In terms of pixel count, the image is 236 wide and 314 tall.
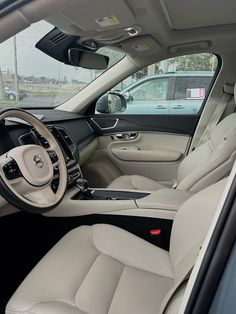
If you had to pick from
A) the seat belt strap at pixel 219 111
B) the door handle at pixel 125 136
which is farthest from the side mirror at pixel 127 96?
the seat belt strap at pixel 219 111

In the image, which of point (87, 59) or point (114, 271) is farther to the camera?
point (87, 59)

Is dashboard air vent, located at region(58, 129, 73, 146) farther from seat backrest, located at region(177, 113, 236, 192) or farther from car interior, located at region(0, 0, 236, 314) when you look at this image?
seat backrest, located at region(177, 113, 236, 192)

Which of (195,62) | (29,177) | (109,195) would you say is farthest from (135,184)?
(195,62)

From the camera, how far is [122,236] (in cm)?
150

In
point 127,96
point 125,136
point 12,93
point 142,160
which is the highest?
point 12,93

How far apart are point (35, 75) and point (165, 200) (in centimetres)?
137

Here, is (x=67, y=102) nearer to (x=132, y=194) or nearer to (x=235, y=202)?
(x=132, y=194)

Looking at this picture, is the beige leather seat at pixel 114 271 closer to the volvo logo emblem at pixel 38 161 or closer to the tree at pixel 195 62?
the volvo logo emblem at pixel 38 161

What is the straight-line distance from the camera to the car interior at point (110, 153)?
1146mm

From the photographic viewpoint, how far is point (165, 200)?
166 centimetres

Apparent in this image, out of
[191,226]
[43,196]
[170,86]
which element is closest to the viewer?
[191,226]

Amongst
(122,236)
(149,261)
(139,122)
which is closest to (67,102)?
(139,122)

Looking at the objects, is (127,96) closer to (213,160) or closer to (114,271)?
(213,160)

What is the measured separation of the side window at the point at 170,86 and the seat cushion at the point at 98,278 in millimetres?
1621
